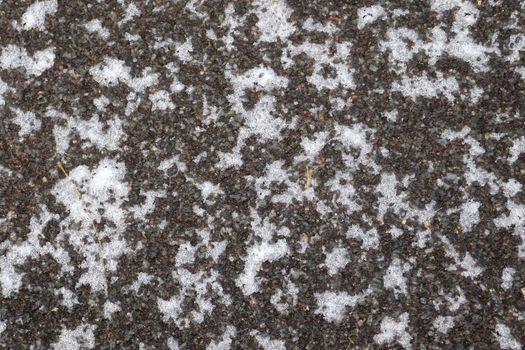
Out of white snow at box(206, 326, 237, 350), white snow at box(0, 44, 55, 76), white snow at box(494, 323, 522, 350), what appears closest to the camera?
white snow at box(494, 323, 522, 350)

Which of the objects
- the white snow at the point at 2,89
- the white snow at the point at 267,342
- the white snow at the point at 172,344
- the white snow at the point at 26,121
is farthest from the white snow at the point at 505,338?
the white snow at the point at 2,89

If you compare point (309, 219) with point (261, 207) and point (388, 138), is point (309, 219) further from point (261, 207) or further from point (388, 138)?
point (388, 138)

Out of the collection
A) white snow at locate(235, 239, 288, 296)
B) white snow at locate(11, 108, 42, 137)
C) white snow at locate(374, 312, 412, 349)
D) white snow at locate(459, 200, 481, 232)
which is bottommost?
white snow at locate(374, 312, 412, 349)

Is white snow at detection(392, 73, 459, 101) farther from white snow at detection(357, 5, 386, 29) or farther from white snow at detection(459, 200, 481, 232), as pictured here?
white snow at detection(459, 200, 481, 232)

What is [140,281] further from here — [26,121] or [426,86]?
[426,86]

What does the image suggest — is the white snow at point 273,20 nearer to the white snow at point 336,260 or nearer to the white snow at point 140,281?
the white snow at point 336,260

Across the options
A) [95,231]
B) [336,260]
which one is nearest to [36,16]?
[95,231]

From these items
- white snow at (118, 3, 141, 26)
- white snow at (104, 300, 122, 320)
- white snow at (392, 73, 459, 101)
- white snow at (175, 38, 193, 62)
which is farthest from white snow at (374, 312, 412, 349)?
white snow at (118, 3, 141, 26)

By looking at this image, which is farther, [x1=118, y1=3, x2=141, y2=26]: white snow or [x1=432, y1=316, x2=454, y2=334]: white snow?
[x1=118, y1=3, x2=141, y2=26]: white snow

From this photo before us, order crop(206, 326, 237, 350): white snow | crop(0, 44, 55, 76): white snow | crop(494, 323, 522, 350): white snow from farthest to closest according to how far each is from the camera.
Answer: crop(0, 44, 55, 76): white snow
crop(206, 326, 237, 350): white snow
crop(494, 323, 522, 350): white snow

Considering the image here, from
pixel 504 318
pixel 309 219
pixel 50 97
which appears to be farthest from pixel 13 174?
pixel 504 318
